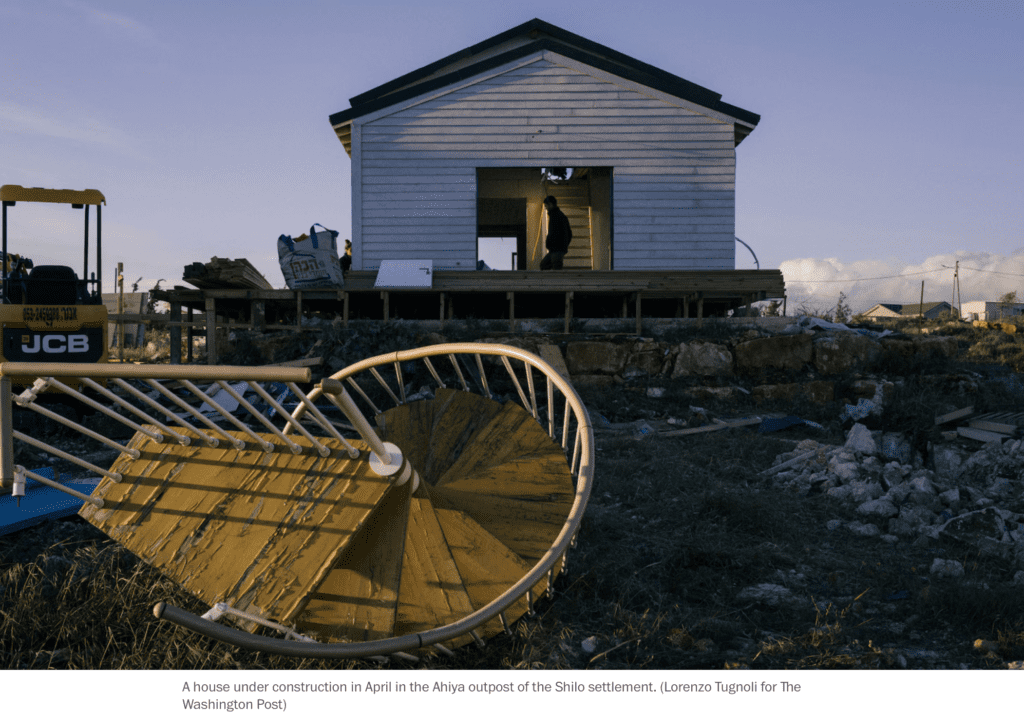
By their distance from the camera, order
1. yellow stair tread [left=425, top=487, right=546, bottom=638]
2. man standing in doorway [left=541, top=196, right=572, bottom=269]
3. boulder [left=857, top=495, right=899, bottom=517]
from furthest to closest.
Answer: man standing in doorway [left=541, top=196, right=572, bottom=269] < boulder [left=857, top=495, right=899, bottom=517] < yellow stair tread [left=425, top=487, right=546, bottom=638]

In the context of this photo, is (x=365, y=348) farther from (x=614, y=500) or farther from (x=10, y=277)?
(x=614, y=500)

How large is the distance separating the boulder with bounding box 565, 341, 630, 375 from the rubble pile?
3590 mm

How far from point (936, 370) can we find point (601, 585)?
8374 millimetres

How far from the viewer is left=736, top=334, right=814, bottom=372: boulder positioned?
31.3 feet

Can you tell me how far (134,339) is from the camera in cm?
2228

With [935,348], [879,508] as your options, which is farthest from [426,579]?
[935,348]

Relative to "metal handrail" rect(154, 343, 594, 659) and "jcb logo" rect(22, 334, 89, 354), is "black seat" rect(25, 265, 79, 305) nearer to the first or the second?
"jcb logo" rect(22, 334, 89, 354)

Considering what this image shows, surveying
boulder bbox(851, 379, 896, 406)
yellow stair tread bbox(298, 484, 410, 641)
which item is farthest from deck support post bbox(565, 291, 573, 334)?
yellow stair tread bbox(298, 484, 410, 641)

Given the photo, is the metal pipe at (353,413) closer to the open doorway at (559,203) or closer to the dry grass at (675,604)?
the dry grass at (675,604)

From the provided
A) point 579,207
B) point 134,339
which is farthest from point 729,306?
point 134,339

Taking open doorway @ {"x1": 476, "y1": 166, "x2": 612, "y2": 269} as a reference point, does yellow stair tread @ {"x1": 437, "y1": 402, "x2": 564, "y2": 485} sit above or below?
below

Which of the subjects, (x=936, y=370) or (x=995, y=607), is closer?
(x=995, y=607)

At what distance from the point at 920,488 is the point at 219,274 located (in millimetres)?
9991

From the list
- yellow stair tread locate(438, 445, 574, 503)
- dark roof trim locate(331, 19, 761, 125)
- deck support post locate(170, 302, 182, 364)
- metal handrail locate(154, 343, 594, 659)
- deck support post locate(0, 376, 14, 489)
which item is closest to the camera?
deck support post locate(0, 376, 14, 489)
